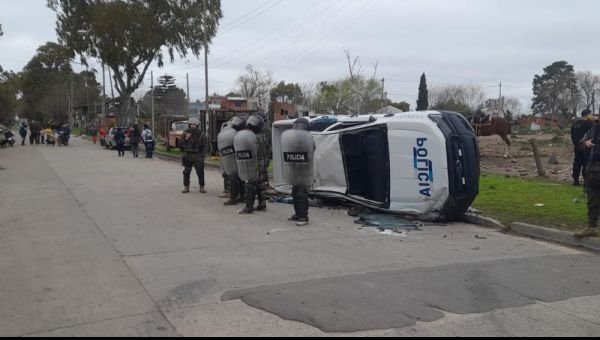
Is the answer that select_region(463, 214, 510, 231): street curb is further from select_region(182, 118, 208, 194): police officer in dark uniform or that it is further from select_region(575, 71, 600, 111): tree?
select_region(575, 71, 600, 111): tree

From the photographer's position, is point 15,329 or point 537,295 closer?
point 15,329

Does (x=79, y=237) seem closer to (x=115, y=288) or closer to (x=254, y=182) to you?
(x=115, y=288)

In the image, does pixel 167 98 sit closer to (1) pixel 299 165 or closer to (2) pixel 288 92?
(2) pixel 288 92

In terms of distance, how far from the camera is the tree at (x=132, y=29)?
39750 mm

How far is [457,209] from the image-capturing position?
Result: 9.52m

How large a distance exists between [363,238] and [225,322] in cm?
396

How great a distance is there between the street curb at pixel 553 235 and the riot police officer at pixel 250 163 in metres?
4.51

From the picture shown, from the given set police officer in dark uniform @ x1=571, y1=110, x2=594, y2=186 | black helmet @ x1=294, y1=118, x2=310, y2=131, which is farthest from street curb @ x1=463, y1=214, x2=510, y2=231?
police officer in dark uniform @ x1=571, y1=110, x2=594, y2=186

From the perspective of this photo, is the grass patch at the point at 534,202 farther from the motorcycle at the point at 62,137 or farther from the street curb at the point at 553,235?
the motorcycle at the point at 62,137

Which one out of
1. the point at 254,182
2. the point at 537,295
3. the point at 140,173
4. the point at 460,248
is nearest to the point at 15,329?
the point at 537,295

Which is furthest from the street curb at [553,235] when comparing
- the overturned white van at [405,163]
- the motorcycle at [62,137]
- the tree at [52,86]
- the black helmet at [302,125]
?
the tree at [52,86]

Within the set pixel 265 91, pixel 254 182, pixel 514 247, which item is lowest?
pixel 514 247

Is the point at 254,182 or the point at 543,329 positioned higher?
the point at 254,182

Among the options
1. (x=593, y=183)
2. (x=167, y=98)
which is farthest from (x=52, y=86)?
(x=593, y=183)
